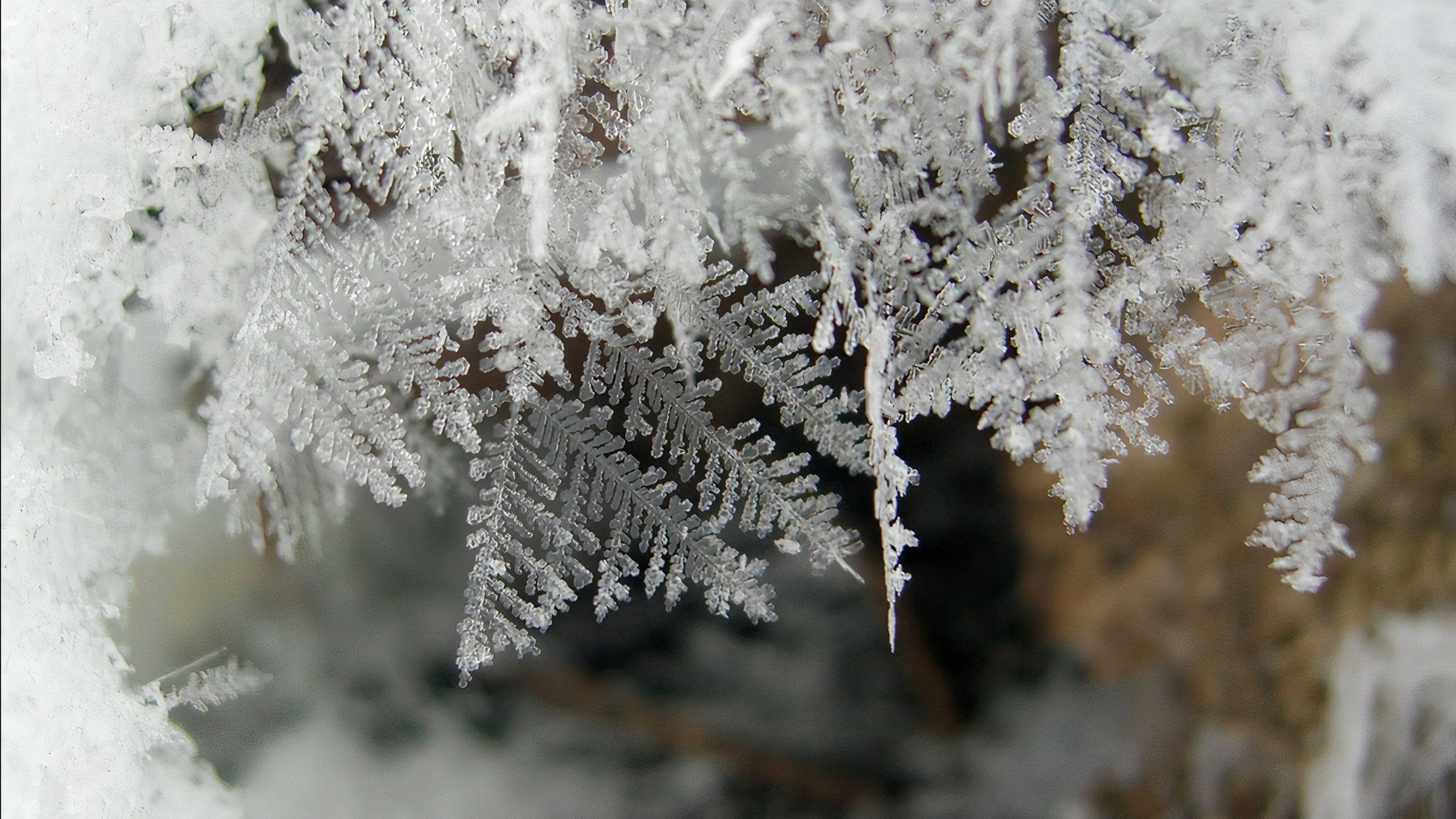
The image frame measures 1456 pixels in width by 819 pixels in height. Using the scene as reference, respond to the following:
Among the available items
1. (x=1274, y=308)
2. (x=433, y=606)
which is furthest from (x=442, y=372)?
(x=1274, y=308)

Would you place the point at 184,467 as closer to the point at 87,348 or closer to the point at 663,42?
the point at 87,348

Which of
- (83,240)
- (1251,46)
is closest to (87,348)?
(83,240)

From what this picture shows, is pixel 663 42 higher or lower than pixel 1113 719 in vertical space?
higher

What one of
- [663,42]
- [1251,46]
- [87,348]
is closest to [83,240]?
[87,348]

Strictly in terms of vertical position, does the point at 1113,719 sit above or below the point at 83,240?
below

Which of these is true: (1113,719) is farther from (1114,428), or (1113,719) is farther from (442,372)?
(442,372)

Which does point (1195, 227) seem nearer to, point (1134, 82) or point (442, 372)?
Result: point (1134, 82)
